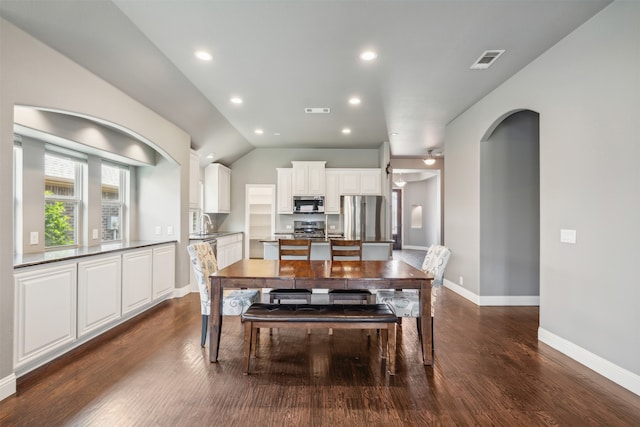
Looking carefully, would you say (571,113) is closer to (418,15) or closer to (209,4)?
(418,15)

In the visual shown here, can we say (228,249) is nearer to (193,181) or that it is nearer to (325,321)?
(193,181)

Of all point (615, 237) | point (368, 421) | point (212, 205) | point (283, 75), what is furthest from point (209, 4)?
point (212, 205)

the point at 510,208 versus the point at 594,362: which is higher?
the point at 510,208

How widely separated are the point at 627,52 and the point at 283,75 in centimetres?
303

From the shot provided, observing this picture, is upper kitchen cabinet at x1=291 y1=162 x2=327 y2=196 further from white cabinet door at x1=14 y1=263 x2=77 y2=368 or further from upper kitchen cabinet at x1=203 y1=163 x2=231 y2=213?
white cabinet door at x1=14 y1=263 x2=77 y2=368

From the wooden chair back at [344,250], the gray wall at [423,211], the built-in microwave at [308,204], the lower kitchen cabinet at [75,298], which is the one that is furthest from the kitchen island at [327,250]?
the gray wall at [423,211]

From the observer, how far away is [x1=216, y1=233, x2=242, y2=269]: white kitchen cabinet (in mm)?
5938

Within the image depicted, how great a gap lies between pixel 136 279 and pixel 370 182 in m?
5.07

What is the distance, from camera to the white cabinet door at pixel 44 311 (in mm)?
2270

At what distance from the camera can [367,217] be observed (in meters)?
6.62

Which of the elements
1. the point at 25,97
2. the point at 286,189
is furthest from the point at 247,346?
the point at 286,189

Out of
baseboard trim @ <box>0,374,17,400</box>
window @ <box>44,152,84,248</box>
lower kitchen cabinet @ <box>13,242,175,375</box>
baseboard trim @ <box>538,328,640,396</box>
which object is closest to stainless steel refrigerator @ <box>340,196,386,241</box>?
baseboard trim @ <box>538,328,640,396</box>

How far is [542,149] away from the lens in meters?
3.23

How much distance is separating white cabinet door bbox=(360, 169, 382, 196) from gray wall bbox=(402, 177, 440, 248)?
4933 millimetres
